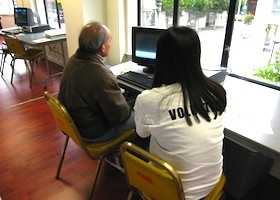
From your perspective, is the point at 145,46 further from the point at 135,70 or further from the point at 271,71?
the point at 271,71

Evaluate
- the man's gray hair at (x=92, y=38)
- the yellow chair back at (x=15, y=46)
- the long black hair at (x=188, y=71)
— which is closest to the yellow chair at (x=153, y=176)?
the long black hair at (x=188, y=71)

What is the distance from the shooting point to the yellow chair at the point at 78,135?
1380 mm

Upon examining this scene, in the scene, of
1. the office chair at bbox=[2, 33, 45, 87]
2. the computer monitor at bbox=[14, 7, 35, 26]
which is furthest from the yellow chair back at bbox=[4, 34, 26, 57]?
the computer monitor at bbox=[14, 7, 35, 26]

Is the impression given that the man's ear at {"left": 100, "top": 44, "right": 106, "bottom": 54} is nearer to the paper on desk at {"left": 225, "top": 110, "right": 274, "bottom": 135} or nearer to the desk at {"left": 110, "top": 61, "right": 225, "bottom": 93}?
the desk at {"left": 110, "top": 61, "right": 225, "bottom": 93}

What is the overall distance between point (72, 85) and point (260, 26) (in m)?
1.67

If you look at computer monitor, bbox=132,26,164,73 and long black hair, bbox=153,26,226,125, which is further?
computer monitor, bbox=132,26,164,73

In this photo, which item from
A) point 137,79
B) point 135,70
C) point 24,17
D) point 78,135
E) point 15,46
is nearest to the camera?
point 78,135

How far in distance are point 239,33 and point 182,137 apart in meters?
1.66

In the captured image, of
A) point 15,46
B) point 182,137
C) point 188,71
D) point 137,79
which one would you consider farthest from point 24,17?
point 182,137

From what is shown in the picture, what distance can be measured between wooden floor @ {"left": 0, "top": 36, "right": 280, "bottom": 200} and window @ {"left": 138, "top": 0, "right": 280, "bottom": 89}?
0.98 metres

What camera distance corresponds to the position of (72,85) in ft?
4.73

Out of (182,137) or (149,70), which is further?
(149,70)

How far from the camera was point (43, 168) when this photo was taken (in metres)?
2.01

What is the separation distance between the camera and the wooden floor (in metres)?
1.77
